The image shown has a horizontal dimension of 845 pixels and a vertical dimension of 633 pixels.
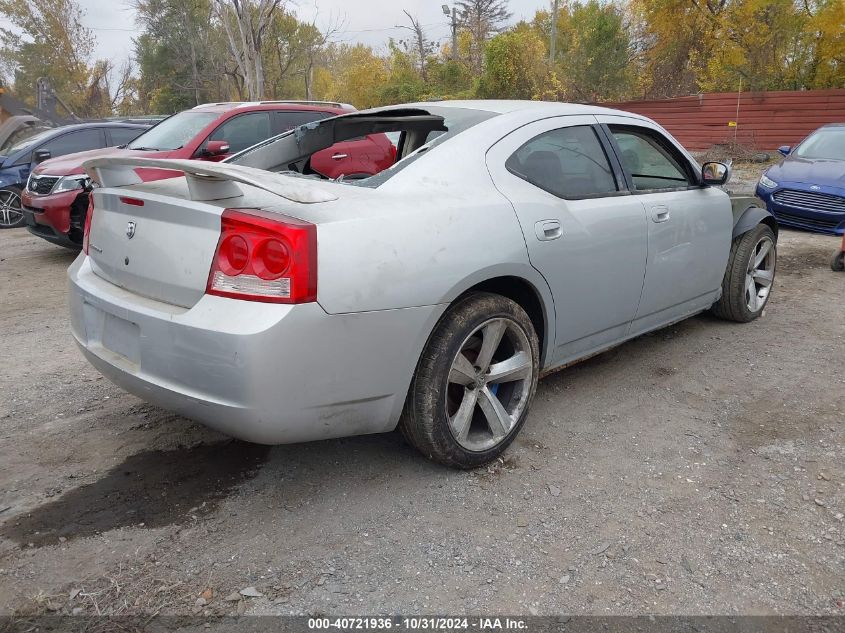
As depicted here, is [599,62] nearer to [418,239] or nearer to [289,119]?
[289,119]

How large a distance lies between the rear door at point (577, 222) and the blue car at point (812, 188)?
6437 millimetres

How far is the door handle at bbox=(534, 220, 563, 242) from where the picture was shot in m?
3.00

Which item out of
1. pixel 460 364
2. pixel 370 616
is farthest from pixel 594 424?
pixel 370 616

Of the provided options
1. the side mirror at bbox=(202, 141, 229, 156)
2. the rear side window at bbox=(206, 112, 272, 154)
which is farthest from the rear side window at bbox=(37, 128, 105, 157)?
the side mirror at bbox=(202, 141, 229, 156)

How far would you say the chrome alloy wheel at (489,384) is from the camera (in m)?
2.84

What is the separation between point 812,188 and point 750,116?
14380mm

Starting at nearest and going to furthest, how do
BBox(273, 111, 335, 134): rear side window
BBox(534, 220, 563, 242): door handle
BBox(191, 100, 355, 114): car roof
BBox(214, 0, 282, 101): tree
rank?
BBox(534, 220, 563, 242): door handle
BBox(191, 100, 355, 114): car roof
BBox(273, 111, 335, 134): rear side window
BBox(214, 0, 282, 101): tree

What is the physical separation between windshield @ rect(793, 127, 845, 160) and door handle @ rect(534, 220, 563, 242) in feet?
27.1

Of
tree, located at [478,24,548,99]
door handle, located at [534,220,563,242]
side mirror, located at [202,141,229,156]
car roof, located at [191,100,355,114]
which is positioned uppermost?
tree, located at [478,24,548,99]

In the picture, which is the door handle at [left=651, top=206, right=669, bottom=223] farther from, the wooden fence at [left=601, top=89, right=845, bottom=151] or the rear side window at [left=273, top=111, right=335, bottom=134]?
the wooden fence at [left=601, top=89, right=845, bottom=151]

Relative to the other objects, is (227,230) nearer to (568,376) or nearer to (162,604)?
(162,604)

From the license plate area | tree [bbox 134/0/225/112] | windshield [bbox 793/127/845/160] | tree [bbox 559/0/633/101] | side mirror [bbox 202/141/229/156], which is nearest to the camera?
the license plate area

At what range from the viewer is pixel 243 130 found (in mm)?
7449

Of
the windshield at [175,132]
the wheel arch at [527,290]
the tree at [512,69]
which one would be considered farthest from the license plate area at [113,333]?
the tree at [512,69]
